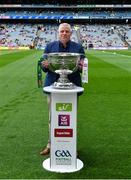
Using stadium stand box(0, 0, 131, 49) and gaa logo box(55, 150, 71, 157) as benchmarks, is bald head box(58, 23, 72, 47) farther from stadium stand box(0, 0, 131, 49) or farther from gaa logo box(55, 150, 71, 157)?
stadium stand box(0, 0, 131, 49)

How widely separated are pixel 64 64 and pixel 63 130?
2.94 feet

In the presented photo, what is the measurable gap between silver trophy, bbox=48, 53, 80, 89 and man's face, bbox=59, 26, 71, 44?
521mm

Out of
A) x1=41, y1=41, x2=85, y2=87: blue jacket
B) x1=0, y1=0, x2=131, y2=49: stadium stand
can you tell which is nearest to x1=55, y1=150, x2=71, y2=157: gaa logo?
x1=41, y1=41, x2=85, y2=87: blue jacket

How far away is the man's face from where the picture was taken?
639cm

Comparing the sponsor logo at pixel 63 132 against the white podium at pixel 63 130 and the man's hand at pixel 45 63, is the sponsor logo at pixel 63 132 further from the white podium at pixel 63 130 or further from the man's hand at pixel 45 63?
the man's hand at pixel 45 63

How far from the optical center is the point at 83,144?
7.59 meters

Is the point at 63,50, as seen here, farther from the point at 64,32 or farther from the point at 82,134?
the point at 82,134

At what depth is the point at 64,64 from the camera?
5.98 meters

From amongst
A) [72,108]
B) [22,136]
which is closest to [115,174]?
[72,108]

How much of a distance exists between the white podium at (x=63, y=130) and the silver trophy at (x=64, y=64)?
13 cm

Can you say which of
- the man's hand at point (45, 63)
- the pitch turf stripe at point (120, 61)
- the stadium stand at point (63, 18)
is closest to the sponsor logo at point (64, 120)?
the man's hand at point (45, 63)

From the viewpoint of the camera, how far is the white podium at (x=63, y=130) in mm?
5949

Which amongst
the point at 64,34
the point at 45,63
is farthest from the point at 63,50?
the point at 45,63

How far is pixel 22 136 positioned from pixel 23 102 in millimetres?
4304
